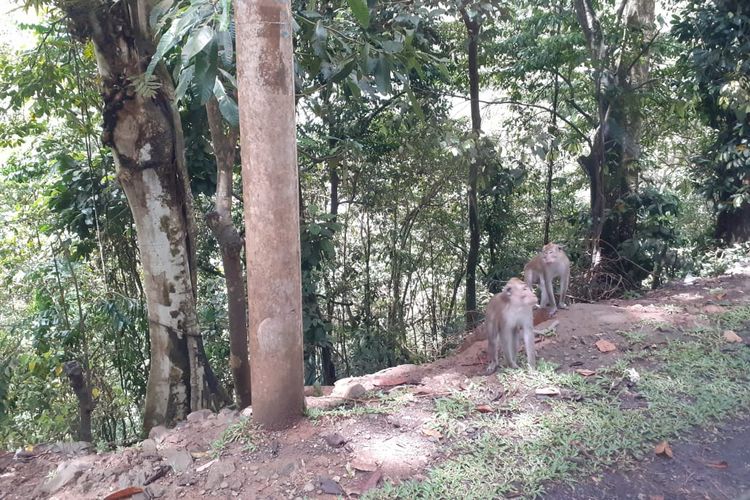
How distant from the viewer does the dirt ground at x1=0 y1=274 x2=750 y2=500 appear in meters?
3.23

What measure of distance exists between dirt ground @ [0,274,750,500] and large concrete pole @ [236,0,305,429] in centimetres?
34

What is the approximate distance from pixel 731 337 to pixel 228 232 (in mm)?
4446

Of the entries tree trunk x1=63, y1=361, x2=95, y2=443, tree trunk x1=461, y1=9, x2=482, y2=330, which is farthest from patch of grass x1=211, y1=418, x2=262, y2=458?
tree trunk x1=461, y1=9, x2=482, y2=330

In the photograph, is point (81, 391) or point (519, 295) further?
point (519, 295)

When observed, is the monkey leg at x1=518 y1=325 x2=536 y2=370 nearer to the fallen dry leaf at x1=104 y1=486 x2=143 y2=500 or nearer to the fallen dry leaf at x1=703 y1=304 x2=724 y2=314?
the fallen dry leaf at x1=703 y1=304 x2=724 y2=314

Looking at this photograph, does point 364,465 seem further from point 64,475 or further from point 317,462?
point 64,475

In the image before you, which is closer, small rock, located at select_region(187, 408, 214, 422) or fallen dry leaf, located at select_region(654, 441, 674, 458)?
fallen dry leaf, located at select_region(654, 441, 674, 458)

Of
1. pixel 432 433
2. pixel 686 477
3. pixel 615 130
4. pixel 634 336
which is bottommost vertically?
pixel 686 477

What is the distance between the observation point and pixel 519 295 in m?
5.10

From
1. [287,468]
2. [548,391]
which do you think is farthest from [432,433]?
[548,391]

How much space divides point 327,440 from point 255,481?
1.65 feet

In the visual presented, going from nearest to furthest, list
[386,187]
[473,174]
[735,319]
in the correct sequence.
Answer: [735,319] < [473,174] < [386,187]

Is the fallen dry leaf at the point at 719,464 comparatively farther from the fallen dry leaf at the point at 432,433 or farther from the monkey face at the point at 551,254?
the monkey face at the point at 551,254

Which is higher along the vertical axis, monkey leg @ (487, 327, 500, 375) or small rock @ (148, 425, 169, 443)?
monkey leg @ (487, 327, 500, 375)
